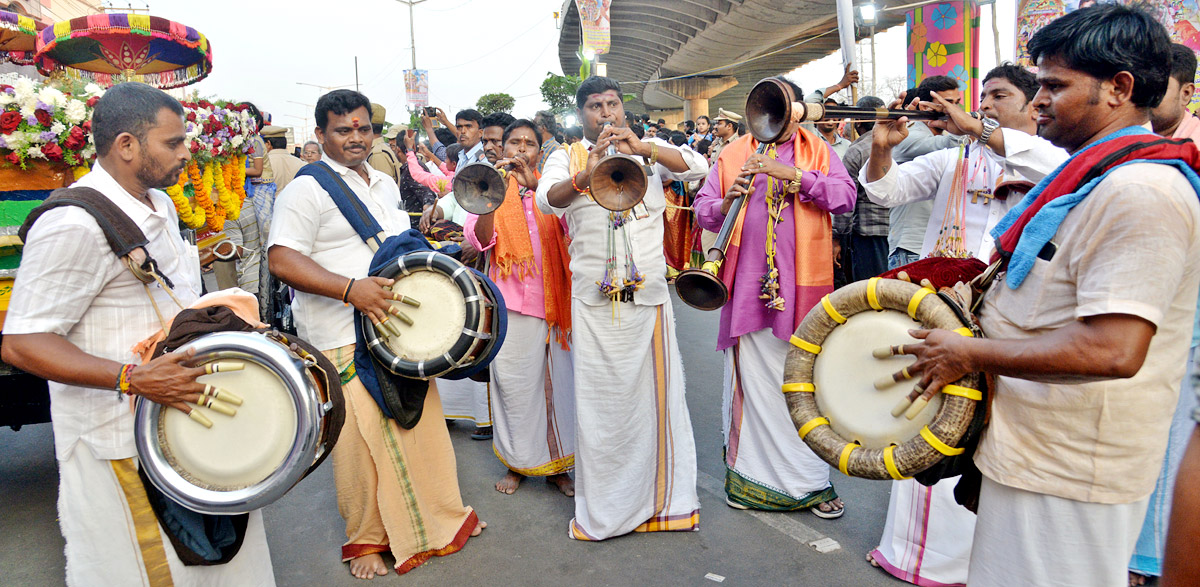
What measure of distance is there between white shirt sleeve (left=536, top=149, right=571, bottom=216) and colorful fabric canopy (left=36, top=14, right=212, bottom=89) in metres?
5.12

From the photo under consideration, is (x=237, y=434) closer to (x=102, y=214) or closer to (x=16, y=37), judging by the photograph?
(x=102, y=214)

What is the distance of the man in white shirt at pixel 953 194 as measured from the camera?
294cm

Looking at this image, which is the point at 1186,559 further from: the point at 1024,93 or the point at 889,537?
the point at 1024,93

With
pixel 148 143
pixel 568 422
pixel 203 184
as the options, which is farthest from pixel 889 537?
pixel 203 184

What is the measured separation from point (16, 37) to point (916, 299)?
922 centimetres

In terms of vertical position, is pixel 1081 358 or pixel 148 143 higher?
pixel 148 143

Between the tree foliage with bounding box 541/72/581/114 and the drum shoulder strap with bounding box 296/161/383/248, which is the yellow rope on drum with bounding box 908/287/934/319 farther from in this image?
the tree foliage with bounding box 541/72/581/114

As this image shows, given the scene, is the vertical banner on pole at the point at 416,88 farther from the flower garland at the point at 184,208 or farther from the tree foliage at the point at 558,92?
the flower garland at the point at 184,208

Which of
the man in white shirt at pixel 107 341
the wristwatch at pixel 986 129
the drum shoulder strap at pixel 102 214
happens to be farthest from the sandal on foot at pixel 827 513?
the drum shoulder strap at pixel 102 214

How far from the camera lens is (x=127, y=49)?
8117mm

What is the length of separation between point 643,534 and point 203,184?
12.0 feet

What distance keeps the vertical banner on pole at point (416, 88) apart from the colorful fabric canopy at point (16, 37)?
64.9ft

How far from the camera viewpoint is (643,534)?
362cm

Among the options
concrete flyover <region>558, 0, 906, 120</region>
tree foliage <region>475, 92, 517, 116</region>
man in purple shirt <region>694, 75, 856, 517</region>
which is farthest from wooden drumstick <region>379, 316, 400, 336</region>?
tree foliage <region>475, 92, 517, 116</region>
